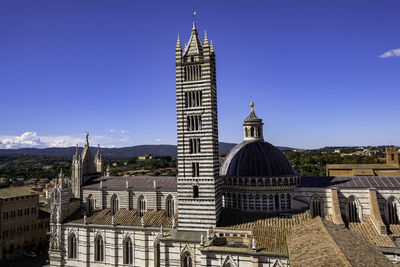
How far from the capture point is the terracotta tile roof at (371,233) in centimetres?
2312

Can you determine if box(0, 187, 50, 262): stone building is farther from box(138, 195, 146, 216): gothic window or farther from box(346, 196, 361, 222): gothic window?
box(346, 196, 361, 222): gothic window

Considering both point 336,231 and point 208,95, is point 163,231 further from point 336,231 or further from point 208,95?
point 336,231

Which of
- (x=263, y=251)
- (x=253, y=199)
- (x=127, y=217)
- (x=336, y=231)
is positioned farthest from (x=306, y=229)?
(x=127, y=217)

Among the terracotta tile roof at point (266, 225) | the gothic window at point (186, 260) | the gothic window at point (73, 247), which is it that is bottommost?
the gothic window at point (73, 247)

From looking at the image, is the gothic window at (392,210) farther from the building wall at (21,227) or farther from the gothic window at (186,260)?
the building wall at (21,227)

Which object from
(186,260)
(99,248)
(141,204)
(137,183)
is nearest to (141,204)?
(141,204)

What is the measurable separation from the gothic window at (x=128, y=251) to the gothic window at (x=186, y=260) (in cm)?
843

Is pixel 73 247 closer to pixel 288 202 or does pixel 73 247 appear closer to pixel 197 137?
pixel 197 137

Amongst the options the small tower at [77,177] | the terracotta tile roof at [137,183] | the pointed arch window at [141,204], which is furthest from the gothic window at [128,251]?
the small tower at [77,177]

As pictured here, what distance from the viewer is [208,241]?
901 inches

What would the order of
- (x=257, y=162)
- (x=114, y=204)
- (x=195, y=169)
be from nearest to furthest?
(x=195, y=169)
(x=257, y=162)
(x=114, y=204)

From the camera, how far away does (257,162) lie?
3038cm

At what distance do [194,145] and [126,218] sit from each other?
12.9 meters

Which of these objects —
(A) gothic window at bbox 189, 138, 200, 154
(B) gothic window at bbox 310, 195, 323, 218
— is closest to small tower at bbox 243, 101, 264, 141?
(B) gothic window at bbox 310, 195, 323, 218
